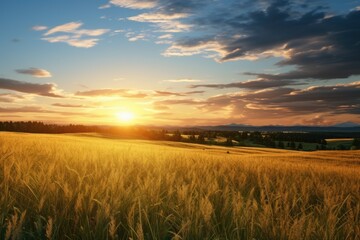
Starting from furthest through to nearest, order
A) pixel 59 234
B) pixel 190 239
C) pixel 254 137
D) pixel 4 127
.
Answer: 1. pixel 254 137
2. pixel 4 127
3. pixel 59 234
4. pixel 190 239

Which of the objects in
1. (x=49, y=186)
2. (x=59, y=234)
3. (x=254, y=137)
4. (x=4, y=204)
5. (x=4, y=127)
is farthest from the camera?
(x=254, y=137)

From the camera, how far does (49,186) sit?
11.7 feet

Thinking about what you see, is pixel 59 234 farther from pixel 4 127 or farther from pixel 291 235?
pixel 4 127

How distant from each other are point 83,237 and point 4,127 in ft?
342

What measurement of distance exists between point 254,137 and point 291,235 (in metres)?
110

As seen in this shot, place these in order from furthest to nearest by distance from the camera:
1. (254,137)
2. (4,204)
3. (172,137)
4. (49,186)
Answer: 1. (254,137)
2. (172,137)
3. (49,186)
4. (4,204)

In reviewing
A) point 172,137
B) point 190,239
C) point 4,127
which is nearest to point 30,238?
point 190,239

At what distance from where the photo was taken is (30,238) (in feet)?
8.90

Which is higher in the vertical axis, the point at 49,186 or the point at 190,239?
the point at 49,186

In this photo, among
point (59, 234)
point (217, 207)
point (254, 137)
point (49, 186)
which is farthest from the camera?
point (254, 137)

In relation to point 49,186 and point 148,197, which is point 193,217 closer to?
point 148,197

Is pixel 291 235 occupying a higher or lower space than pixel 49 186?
lower

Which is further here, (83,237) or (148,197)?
(148,197)

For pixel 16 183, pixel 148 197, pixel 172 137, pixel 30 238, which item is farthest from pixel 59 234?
pixel 172 137
